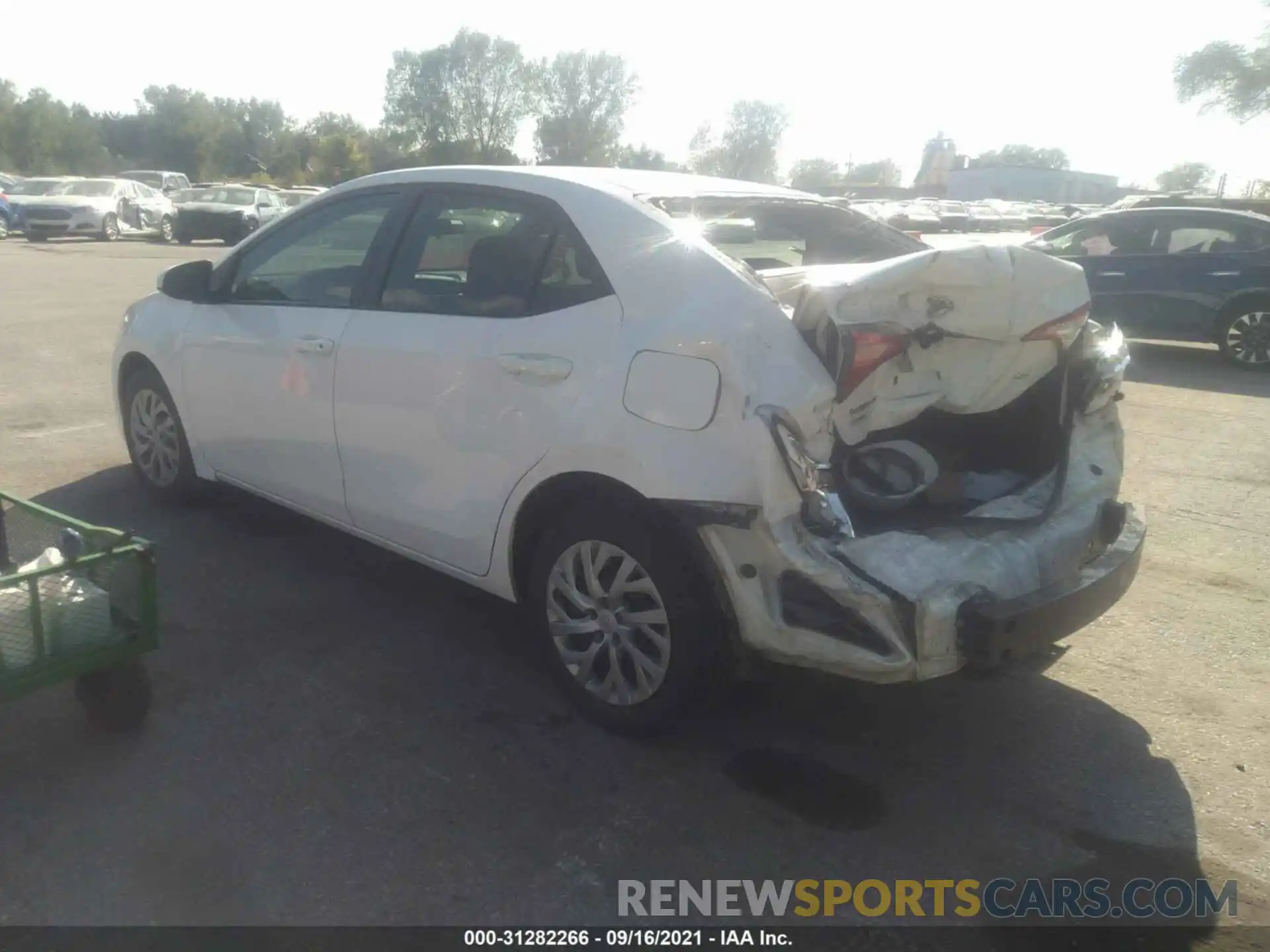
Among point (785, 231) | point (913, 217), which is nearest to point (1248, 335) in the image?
point (785, 231)

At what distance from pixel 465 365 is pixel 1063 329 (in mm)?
1995

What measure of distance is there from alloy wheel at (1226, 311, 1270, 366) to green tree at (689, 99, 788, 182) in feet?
123

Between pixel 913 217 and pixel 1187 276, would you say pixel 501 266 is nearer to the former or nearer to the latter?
pixel 1187 276

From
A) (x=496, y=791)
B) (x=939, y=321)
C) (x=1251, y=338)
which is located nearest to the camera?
(x=496, y=791)

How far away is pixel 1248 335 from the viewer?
11336 millimetres

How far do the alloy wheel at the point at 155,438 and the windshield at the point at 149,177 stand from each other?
3772 centimetres

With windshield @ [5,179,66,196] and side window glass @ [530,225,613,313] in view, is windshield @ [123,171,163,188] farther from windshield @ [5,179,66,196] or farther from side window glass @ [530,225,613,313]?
side window glass @ [530,225,613,313]

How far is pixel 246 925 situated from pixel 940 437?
110 inches

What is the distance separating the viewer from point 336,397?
169 inches

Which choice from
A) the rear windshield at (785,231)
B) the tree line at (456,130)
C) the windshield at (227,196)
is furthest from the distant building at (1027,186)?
the rear windshield at (785,231)

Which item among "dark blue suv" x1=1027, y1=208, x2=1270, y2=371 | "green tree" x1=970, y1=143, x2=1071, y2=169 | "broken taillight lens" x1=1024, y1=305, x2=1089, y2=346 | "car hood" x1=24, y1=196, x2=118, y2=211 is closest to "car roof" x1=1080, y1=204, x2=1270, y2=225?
"dark blue suv" x1=1027, y1=208, x2=1270, y2=371

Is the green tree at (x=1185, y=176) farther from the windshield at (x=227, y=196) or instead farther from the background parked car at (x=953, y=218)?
the windshield at (x=227, y=196)

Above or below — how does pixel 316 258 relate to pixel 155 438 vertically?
above

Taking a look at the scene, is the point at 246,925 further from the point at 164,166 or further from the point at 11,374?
the point at 164,166
